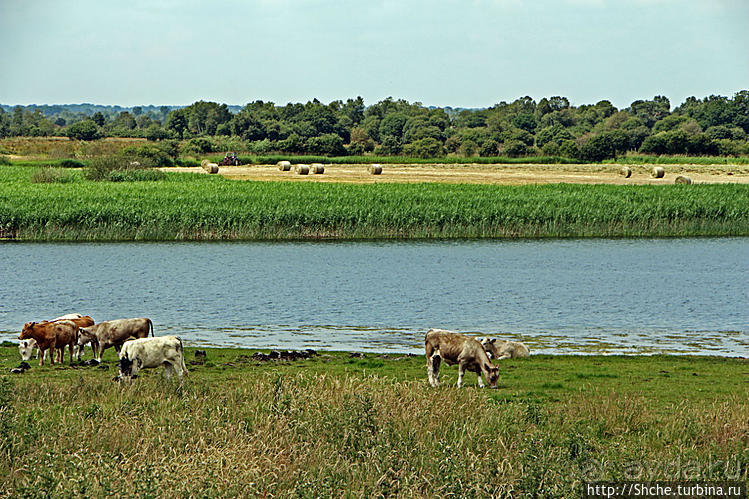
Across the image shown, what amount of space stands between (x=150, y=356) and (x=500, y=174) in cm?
7692

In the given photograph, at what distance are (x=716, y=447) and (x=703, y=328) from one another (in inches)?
592

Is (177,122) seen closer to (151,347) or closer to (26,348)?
(26,348)

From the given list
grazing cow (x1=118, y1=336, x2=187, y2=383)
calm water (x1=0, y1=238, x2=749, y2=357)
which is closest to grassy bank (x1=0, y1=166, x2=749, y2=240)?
calm water (x1=0, y1=238, x2=749, y2=357)

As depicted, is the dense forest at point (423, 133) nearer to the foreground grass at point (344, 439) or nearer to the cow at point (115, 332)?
the cow at point (115, 332)

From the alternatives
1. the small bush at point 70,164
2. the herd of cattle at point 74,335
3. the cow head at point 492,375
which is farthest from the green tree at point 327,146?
the cow head at point 492,375

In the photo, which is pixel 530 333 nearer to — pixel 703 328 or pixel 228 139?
pixel 703 328

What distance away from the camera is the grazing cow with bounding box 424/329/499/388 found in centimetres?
1484

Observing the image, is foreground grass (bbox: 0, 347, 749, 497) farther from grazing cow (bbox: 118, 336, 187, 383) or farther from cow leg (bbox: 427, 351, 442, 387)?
cow leg (bbox: 427, 351, 442, 387)

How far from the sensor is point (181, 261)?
38.0 m

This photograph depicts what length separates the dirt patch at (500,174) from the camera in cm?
7831

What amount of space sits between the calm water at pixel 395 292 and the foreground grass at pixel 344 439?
8.54 meters

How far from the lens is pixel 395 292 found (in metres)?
30.2

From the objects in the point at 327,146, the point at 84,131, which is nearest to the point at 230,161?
the point at 327,146

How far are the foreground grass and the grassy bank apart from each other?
3326cm
